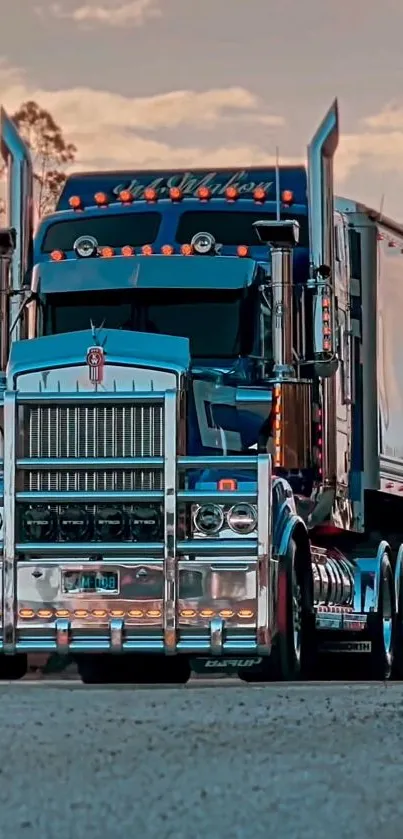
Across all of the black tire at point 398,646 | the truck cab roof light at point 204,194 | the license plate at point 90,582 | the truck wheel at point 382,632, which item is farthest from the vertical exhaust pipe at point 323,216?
the black tire at point 398,646

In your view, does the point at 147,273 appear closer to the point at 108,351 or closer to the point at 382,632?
the point at 108,351

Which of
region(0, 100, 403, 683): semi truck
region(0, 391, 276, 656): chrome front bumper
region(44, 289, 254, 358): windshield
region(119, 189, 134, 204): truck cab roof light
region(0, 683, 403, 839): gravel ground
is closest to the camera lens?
region(0, 683, 403, 839): gravel ground

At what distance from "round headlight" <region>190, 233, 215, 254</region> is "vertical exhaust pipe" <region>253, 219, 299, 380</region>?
0.61 m

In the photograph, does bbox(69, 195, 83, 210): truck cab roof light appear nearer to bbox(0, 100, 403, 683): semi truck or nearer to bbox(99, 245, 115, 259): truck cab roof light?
bbox(0, 100, 403, 683): semi truck

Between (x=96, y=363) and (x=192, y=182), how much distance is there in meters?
3.02

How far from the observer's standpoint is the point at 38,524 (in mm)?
17250

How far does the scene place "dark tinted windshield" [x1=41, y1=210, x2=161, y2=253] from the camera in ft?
62.7

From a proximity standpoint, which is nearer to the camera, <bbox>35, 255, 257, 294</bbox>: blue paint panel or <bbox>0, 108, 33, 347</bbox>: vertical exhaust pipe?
<bbox>35, 255, 257, 294</bbox>: blue paint panel

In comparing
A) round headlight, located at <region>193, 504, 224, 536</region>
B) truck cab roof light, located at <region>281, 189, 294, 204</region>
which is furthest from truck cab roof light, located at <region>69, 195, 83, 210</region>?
round headlight, located at <region>193, 504, 224, 536</region>

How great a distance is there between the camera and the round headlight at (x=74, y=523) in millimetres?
17234

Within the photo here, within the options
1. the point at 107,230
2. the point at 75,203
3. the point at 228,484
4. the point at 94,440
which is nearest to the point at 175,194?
the point at 107,230

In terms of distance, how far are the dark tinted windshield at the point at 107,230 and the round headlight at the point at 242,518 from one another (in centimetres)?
314

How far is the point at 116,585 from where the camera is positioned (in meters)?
16.9

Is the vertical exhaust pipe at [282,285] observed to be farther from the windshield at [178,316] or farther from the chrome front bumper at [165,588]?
the chrome front bumper at [165,588]
